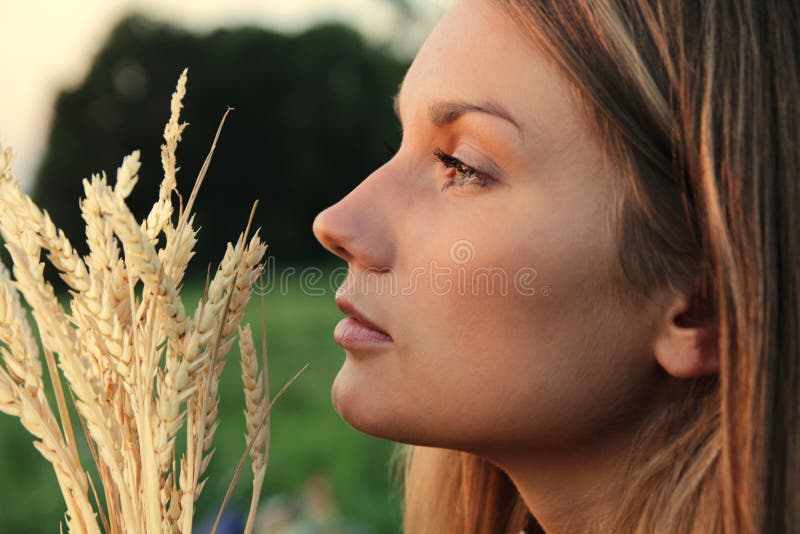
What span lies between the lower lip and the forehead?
1.55ft

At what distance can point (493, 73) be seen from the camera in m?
1.70

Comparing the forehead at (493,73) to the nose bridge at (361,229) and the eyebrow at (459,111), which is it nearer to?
the eyebrow at (459,111)

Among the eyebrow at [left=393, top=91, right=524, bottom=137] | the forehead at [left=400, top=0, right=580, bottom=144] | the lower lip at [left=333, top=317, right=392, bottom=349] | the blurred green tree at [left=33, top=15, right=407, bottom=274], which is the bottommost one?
the lower lip at [left=333, top=317, right=392, bottom=349]

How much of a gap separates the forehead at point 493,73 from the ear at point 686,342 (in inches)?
16.5

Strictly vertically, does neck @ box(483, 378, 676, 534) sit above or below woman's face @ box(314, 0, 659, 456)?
below

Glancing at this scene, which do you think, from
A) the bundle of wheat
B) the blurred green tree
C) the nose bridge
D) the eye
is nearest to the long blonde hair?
the eye

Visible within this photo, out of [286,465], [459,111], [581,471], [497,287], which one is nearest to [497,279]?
[497,287]

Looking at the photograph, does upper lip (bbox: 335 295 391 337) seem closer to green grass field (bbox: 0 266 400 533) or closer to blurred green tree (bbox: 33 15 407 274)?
green grass field (bbox: 0 266 400 533)

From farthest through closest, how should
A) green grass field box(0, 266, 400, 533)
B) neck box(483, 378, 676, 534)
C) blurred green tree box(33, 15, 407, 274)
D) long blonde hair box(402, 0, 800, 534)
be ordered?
blurred green tree box(33, 15, 407, 274), green grass field box(0, 266, 400, 533), neck box(483, 378, 676, 534), long blonde hair box(402, 0, 800, 534)

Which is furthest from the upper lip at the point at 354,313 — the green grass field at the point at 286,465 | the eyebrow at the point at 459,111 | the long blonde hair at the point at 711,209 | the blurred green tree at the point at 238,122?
the blurred green tree at the point at 238,122

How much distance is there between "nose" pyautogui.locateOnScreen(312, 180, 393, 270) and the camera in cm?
173

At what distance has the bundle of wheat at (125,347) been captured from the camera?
1.12 m

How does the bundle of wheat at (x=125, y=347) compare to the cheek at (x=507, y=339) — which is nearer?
the bundle of wheat at (x=125, y=347)

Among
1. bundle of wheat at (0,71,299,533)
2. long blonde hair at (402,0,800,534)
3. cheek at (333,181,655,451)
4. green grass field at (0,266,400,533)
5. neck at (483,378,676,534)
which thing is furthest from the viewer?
green grass field at (0,266,400,533)
